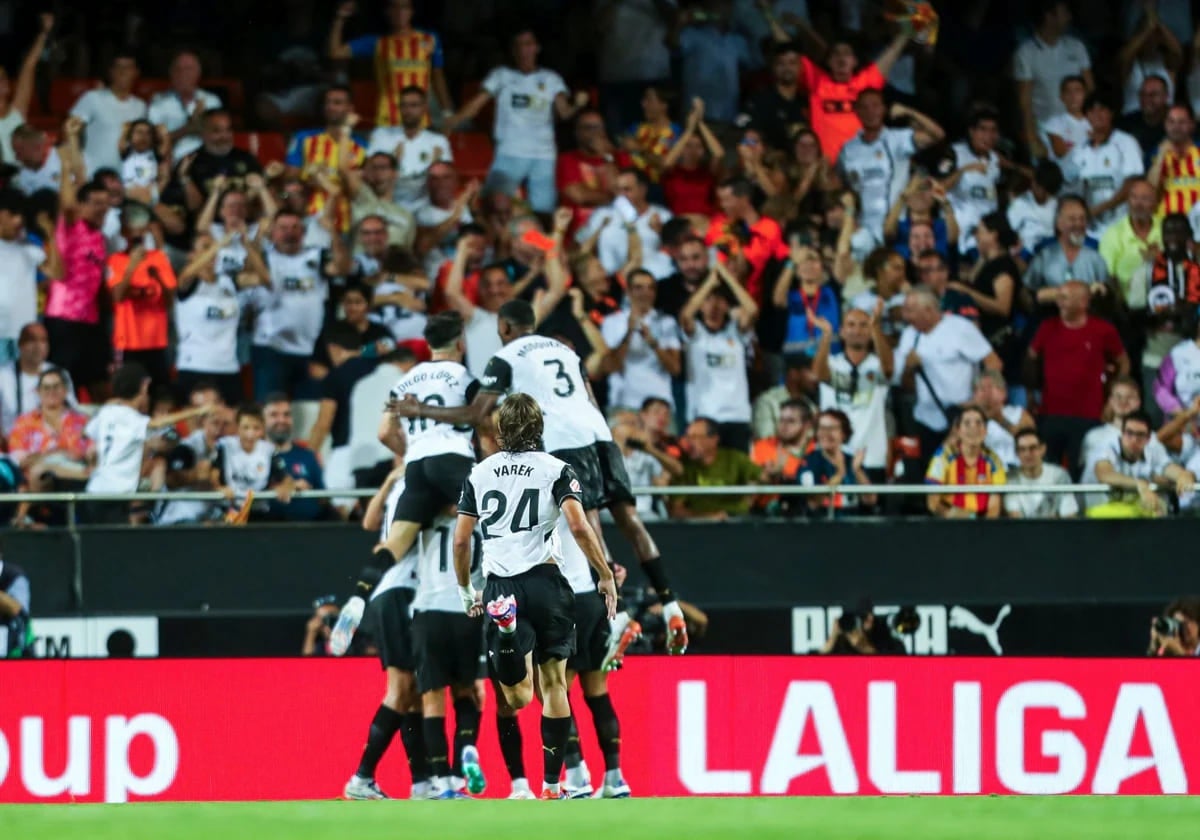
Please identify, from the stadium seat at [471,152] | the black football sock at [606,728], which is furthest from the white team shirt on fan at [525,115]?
the black football sock at [606,728]

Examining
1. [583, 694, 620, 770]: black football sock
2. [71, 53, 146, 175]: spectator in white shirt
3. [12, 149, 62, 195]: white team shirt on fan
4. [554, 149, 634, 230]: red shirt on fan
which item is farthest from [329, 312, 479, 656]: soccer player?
[71, 53, 146, 175]: spectator in white shirt

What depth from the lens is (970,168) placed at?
18312 millimetres

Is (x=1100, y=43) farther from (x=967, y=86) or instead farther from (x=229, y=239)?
(x=229, y=239)

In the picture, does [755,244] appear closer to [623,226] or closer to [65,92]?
[623,226]

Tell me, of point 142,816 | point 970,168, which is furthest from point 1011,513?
point 142,816

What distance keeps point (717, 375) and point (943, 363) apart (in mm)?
1713

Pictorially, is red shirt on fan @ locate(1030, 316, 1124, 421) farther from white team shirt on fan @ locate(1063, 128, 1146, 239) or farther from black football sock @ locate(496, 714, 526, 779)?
black football sock @ locate(496, 714, 526, 779)

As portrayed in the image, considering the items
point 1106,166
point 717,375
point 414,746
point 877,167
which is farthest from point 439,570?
point 1106,166

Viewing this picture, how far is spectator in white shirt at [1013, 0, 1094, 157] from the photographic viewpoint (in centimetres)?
1958

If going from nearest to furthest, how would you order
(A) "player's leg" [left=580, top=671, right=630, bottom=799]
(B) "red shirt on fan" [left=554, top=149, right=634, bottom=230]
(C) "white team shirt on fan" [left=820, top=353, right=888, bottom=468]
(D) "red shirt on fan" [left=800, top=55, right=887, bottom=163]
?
1. (A) "player's leg" [left=580, top=671, right=630, bottom=799]
2. (C) "white team shirt on fan" [left=820, top=353, right=888, bottom=468]
3. (B) "red shirt on fan" [left=554, top=149, right=634, bottom=230]
4. (D) "red shirt on fan" [left=800, top=55, right=887, bottom=163]

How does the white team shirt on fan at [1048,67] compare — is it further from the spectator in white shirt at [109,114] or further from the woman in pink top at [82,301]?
the woman in pink top at [82,301]

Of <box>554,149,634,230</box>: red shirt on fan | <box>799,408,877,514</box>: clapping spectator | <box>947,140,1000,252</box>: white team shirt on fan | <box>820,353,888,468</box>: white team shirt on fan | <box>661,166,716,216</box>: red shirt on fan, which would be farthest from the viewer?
<box>661,166,716,216</box>: red shirt on fan

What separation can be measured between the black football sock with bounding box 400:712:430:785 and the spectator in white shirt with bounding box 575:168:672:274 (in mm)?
5661

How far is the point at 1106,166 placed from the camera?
18.6m
